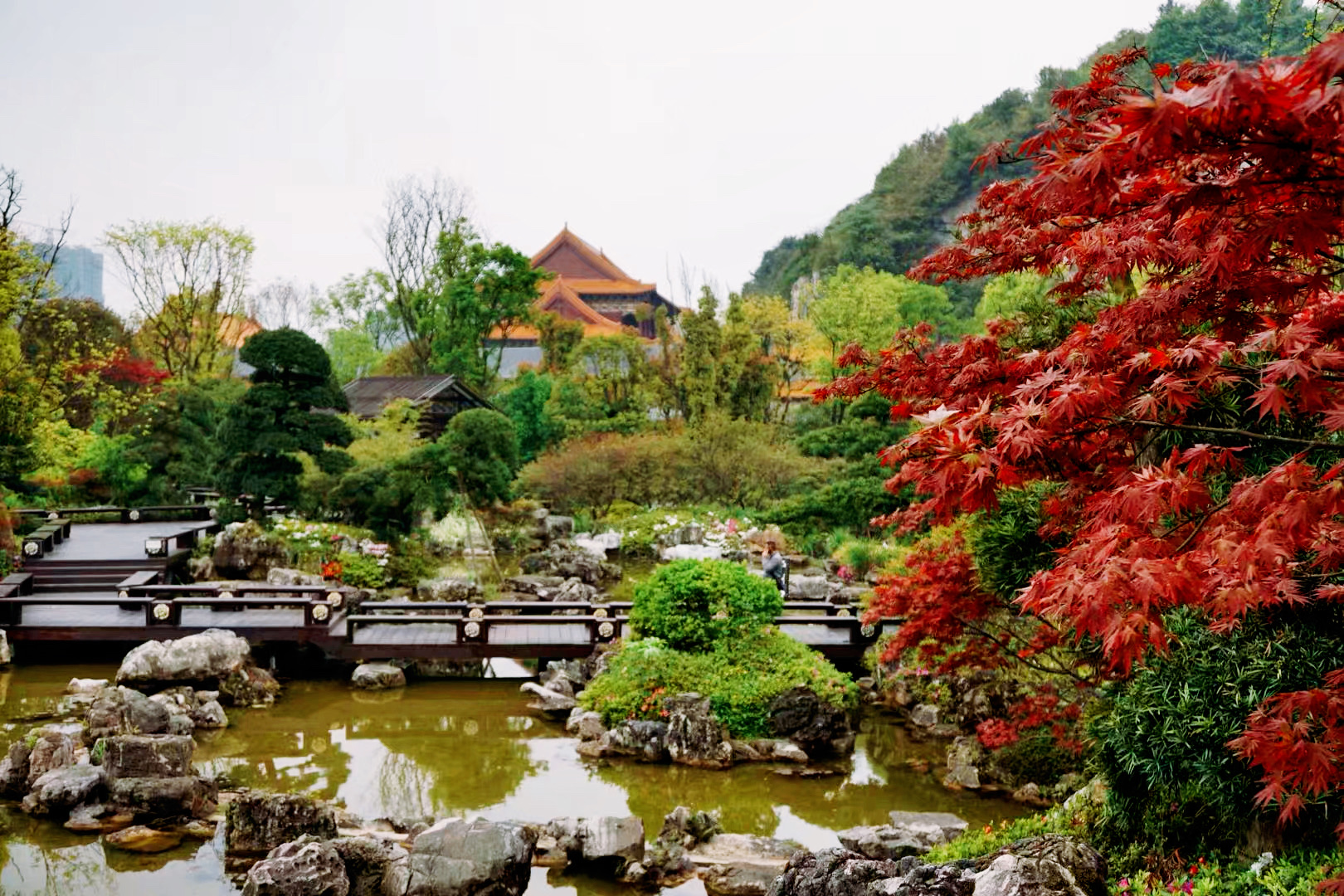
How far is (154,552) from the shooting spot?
1350 cm

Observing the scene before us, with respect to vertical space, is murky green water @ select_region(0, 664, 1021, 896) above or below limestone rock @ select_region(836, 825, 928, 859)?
below

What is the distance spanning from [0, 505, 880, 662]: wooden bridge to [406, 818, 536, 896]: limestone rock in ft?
16.0

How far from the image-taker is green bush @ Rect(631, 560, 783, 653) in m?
8.95

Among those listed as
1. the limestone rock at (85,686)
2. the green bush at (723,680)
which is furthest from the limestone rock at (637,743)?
the limestone rock at (85,686)

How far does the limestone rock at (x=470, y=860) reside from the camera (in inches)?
201

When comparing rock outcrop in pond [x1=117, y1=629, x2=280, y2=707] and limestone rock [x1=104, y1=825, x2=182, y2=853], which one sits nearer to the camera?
limestone rock [x1=104, y1=825, x2=182, y2=853]

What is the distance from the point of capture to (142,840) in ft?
19.6

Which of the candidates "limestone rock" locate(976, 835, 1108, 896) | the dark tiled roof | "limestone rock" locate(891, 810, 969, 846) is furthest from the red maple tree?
the dark tiled roof

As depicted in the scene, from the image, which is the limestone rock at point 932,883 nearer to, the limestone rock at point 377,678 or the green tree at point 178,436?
the limestone rock at point 377,678

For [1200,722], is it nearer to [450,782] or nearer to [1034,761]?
[1034,761]

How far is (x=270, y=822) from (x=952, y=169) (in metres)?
42.5

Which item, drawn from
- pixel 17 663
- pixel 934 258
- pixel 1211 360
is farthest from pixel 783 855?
pixel 17 663

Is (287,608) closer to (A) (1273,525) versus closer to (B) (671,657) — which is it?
(B) (671,657)

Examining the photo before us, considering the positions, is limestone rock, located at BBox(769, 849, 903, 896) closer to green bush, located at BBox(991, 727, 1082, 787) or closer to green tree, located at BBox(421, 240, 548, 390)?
green bush, located at BBox(991, 727, 1082, 787)
